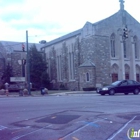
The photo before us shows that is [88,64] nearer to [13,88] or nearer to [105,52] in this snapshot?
[105,52]

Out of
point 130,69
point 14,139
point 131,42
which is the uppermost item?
point 131,42

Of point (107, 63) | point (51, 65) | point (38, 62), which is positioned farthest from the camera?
point (51, 65)

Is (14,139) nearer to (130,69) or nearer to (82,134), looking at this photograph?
(82,134)

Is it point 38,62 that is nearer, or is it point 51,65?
point 38,62

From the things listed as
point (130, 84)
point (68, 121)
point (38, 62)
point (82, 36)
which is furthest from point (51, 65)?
point (68, 121)

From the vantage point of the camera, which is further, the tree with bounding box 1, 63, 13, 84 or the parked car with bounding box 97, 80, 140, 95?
the tree with bounding box 1, 63, 13, 84

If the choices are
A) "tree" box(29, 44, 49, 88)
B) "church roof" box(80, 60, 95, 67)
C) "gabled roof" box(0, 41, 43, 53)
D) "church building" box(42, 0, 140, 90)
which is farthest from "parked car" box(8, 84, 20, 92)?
"gabled roof" box(0, 41, 43, 53)

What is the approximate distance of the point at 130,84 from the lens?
30.6 meters

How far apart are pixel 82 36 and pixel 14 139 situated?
44.8 m

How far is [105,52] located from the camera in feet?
161

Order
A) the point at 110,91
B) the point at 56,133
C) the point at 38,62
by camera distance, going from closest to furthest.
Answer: the point at 56,133 → the point at 110,91 → the point at 38,62

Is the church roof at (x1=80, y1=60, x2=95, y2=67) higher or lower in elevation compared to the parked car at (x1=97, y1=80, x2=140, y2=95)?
higher

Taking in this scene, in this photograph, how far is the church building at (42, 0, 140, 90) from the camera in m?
48.6

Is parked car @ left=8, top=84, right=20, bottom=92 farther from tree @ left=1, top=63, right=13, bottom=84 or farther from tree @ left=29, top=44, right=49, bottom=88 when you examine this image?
tree @ left=1, top=63, right=13, bottom=84
